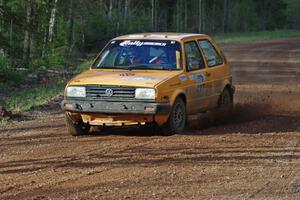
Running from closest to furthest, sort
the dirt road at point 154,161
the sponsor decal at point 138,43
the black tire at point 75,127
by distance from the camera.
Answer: the dirt road at point 154,161 < the black tire at point 75,127 < the sponsor decal at point 138,43

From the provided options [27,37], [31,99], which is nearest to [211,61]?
[31,99]

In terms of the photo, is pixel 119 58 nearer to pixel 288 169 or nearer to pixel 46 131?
pixel 46 131

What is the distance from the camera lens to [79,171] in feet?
26.9

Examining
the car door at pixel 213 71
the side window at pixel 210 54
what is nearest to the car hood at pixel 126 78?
the car door at pixel 213 71

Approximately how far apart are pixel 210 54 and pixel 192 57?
2.59 ft

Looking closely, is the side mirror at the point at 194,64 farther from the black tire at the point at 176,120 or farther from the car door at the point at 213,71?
the black tire at the point at 176,120

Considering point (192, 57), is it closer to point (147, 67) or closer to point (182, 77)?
point (182, 77)

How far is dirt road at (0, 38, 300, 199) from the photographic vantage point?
7.28m

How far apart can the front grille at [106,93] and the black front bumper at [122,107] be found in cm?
9

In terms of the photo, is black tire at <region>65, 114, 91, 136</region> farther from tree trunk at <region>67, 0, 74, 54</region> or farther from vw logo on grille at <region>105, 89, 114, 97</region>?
tree trunk at <region>67, 0, 74, 54</region>

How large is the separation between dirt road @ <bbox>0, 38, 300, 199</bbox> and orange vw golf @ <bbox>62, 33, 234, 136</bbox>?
300 mm

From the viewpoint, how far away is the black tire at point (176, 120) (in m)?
11.0

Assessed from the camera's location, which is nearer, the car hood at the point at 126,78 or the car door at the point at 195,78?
the car hood at the point at 126,78

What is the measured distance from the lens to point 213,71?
12570 millimetres
